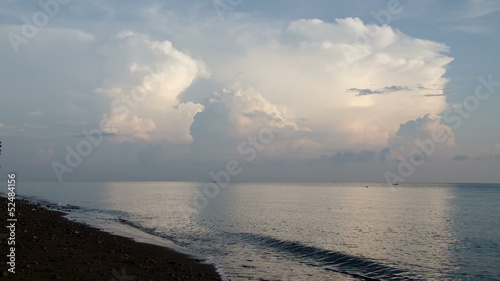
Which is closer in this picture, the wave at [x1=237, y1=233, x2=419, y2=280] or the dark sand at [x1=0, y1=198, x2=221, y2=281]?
Answer: the dark sand at [x1=0, y1=198, x2=221, y2=281]

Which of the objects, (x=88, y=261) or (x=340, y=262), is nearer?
(x=88, y=261)

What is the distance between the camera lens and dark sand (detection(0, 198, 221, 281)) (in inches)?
618

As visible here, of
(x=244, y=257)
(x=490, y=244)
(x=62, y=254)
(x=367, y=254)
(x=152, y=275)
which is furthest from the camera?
(x=490, y=244)

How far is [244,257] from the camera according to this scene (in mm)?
27047

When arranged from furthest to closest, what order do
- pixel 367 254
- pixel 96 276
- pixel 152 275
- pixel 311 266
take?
pixel 367 254 → pixel 311 266 → pixel 152 275 → pixel 96 276

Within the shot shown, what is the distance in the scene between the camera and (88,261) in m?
18.7

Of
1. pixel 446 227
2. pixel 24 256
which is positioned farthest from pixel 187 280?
pixel 446 227

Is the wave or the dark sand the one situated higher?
the dark sand

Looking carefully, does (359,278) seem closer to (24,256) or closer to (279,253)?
(279,253)

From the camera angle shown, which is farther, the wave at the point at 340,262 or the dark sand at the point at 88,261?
the wave at the point at 340,262

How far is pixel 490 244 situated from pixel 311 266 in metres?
20.8

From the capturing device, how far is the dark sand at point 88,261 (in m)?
15.7

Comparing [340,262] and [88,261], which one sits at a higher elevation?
[88,261]

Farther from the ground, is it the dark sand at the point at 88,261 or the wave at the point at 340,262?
the dark sand at the point at 88,261
